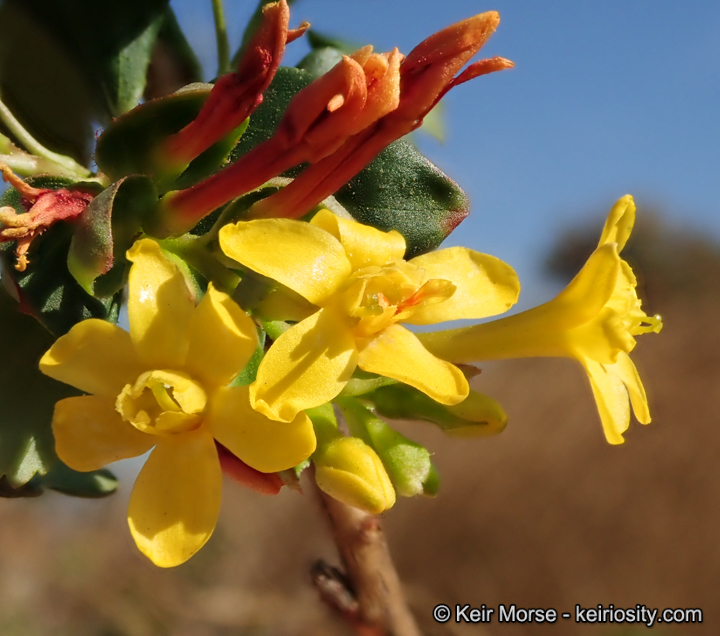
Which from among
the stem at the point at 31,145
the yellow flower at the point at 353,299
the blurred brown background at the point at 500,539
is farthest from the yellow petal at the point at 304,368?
the blurred brown background at the point at 500,539

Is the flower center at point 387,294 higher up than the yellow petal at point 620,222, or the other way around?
the flower center at point 387,294

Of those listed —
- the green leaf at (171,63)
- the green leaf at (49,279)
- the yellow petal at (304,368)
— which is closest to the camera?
the yellow petal at (304,368)

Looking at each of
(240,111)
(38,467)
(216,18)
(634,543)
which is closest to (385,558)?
(38,467)

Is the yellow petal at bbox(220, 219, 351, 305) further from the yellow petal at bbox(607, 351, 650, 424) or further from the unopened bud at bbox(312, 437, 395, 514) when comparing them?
the yellow petal at bbox(607, 351, 650, 424)

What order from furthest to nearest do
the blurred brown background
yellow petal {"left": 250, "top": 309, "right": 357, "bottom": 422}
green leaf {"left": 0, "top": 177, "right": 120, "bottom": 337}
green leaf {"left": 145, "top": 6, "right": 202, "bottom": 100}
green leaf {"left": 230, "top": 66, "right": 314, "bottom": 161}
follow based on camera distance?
the blurred brown background
green leaf {"left": 145, "top": 6, "right": 202, "bottom": 100}
green leaf {"left": 230, "top": 66, "right": 314, "bottom": 161}
green leaf {"left": 0, "top": 177, "right": 120, "bottom": 337}
yellow petal {"left": 250, "top": 309, "right": 357, "bottom": 422}

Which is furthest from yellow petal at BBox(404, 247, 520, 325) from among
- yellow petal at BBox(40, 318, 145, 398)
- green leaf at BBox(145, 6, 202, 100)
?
green leaf at BBox(145, 6, 202, 100)

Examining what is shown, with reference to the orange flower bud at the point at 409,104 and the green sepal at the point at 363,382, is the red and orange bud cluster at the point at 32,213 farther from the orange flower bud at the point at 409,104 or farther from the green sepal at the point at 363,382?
the green sepal at the point at 363,382

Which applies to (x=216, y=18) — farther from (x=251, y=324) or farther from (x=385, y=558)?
(x=385, y=558)
